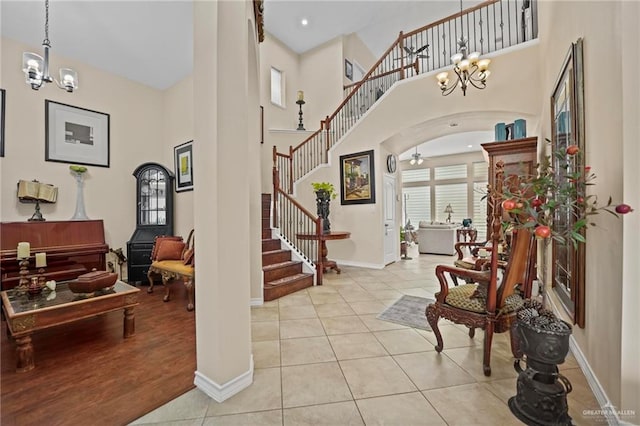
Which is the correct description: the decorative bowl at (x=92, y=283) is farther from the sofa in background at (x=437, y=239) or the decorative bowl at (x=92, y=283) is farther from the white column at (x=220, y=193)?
the sofa in background at (x=437, y=239)

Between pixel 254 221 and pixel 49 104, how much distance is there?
12.7 ft

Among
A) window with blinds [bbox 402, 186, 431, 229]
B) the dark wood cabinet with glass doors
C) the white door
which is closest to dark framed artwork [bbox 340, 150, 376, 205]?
the white door

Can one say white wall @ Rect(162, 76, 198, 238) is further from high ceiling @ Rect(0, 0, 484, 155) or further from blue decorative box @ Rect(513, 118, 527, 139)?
blue decorative box @ Rect(513, 118, 527, 139)

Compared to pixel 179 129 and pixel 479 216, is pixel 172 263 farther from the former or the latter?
pixel 479 216

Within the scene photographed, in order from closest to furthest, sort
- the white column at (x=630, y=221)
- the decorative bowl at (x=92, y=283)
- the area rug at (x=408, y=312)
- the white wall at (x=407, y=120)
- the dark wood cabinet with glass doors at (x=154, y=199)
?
the white column at (x=630, y=221) → the decorative bowl at (x=92, y=283) → the area rug at (x=408, y=312) → the white wall at (x=407, y=120) → the dark wood cabinet with glass doors at (x=154, y=199)

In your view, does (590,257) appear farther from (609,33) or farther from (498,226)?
(609,33)

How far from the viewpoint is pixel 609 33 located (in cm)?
148

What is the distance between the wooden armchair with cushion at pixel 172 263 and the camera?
3366mm

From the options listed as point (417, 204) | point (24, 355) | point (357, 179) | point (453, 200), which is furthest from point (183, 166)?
point (453, 200)

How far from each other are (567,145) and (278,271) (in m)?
3.57

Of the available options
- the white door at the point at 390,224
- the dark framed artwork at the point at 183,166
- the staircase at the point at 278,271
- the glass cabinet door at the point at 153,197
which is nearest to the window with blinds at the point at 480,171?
the white door at the point at 390,224

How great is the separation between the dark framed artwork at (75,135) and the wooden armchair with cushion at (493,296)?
18.4ft

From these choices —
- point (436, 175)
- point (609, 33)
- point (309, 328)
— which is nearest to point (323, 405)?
point (309, 328)

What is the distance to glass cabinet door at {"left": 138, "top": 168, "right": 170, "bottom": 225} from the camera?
4848mm
